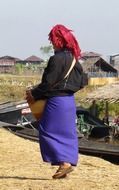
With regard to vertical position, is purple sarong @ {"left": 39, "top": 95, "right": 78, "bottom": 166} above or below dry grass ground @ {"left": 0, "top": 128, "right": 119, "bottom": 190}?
above

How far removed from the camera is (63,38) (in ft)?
18.2

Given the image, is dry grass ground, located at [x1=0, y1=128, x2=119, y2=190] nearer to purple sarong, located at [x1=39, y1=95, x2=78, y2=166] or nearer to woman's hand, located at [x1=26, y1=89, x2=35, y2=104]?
purple sarong, located at [x1=39, y1=95, x2=78, y2=166]

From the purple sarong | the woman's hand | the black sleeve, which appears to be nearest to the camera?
the black sleeve

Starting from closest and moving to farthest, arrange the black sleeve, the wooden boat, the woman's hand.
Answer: the black sleeve < the woman's hand < the wooden boat

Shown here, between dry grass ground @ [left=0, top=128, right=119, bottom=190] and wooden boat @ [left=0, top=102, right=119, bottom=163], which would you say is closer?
dry grass ground @ [left=0, top=128, right=119, bottom=190]

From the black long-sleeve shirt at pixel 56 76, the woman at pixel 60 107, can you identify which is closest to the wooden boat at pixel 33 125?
the woman at pixel 60 107

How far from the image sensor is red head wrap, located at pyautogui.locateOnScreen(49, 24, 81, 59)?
18.1 feet

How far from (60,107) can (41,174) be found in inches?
41.9

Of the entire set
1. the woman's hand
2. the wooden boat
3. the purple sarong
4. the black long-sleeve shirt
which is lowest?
the wooden boat

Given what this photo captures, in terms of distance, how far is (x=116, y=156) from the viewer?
11031mm

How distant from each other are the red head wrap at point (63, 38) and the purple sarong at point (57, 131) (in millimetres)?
492

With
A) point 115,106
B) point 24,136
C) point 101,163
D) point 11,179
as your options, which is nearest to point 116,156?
point 24,136

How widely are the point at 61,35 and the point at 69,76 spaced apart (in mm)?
416

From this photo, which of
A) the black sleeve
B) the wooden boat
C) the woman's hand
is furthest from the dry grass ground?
the wooden boat
